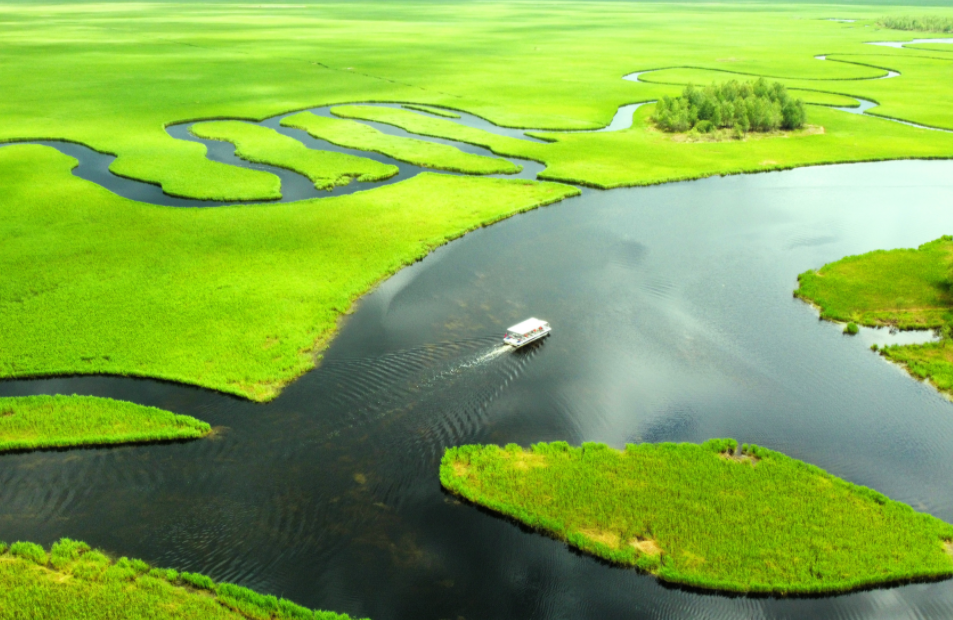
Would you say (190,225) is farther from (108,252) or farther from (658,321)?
(658,321)

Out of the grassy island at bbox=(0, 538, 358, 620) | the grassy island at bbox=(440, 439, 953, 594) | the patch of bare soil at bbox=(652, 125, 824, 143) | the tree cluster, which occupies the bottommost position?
the grassy island at bbox=(0, 538, 358, 620)

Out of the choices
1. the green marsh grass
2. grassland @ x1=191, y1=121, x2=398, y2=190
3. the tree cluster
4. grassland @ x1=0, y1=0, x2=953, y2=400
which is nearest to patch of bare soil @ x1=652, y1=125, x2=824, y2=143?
the tree cluster

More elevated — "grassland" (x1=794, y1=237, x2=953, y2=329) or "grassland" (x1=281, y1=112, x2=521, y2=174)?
"grassland" (x1=281, y1=112, x2=521, y2=174)

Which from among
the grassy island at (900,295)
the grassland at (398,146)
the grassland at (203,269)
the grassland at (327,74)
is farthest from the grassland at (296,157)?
the grassy island at (900,295)

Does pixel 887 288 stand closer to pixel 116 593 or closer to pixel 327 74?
pixel 116 593

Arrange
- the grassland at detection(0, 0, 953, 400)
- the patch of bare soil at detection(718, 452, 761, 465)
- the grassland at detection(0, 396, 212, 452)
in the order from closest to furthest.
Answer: the patch of bare soil at detection(718, 452, 761, 465), the grassland at detection(0, 396, 212, 452), the grassland at detection(0, 0, 953, 400)

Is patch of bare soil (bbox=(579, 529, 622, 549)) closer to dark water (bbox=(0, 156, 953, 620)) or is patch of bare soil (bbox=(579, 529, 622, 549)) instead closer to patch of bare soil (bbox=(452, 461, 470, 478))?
dark water (bbox=(0, 156, 953, 620))

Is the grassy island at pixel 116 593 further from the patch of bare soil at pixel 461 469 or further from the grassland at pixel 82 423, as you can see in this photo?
the patch of bare soil at pixel 461 469

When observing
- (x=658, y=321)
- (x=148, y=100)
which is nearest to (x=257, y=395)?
(x=658, y=321)
